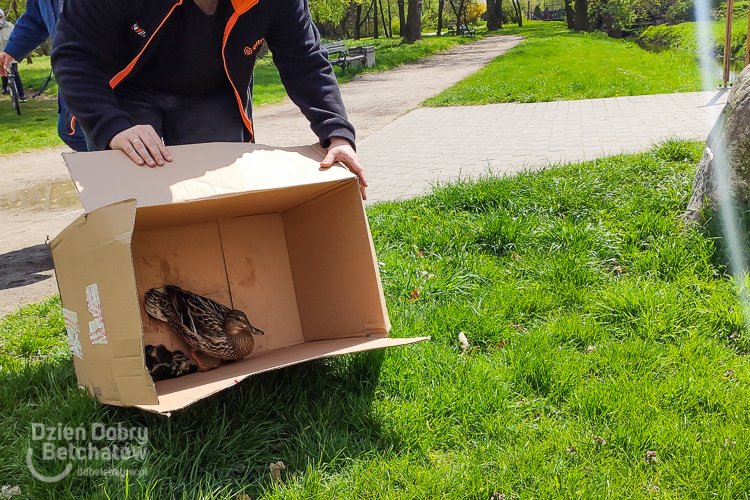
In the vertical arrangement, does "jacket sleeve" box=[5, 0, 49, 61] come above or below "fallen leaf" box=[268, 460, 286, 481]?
above

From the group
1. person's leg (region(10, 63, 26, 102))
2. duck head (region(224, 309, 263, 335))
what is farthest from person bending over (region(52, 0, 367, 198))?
person's leg (region(10, 63, 26, 102))

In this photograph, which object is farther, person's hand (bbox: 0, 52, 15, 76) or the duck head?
person's hand (bbox: 0, 52, 15, 76)

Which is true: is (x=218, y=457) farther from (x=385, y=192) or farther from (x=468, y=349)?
(x=385, y=192)

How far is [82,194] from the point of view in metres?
1.95

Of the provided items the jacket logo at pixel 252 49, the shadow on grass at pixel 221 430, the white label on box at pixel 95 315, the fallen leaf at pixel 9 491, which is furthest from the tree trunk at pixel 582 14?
the fallen leaf at pixel 9 491

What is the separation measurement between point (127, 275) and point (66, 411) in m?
0.82

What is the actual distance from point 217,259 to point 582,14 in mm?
39082

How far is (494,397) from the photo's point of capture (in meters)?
2.39

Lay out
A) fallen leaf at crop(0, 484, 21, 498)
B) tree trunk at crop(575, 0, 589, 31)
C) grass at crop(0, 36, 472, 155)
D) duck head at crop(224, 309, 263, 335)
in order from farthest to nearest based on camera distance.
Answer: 1. tree trunk at crop(575, 0, 589, 31)
2. grass at crop(0, 36, 472, 155)
3. duck head at crop(224, 309, 263, 335)
4. fallen leaf at crop(0, 484, 21, 498)

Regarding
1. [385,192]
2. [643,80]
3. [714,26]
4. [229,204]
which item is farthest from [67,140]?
[714,26]

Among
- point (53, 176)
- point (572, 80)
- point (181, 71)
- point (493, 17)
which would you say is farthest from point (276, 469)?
point (493, 17)

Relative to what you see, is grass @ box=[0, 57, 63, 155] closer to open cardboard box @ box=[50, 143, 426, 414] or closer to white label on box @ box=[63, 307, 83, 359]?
open cardboard box @ box=[50, 143, 426, 414]

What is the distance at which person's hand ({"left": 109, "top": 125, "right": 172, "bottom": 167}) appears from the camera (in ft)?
7.22

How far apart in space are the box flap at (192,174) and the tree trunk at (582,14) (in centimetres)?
3895
